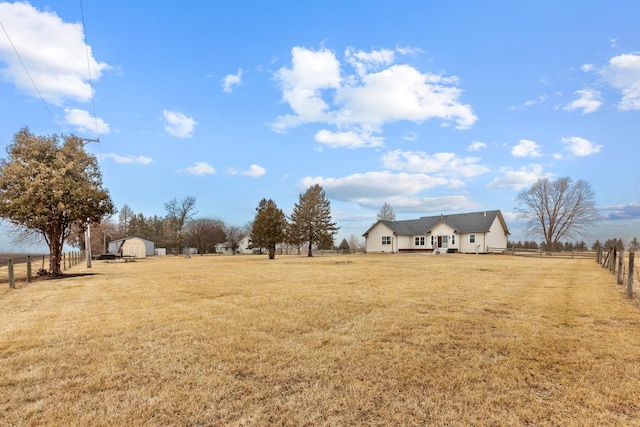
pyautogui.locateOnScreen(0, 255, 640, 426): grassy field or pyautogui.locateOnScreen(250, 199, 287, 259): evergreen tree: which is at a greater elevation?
pyautogui.locateOnScreen(250, 199, 287, 259): evergreen tree

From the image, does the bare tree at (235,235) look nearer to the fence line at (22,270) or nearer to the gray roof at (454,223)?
the gray roof at (454,223)

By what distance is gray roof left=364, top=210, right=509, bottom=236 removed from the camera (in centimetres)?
4225

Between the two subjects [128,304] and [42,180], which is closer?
[128,304]

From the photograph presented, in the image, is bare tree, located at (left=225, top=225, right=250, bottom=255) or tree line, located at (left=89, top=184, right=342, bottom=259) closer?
tree line, located at (left=89, top=184, right=342, bottom=259)

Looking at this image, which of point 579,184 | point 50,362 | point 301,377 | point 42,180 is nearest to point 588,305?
point 301,377

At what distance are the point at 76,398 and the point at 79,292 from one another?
984 cm

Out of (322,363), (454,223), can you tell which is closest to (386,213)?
(454,223)

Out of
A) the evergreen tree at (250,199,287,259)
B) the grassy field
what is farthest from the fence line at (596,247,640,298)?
the evergreen tree at (250,199,287,259)

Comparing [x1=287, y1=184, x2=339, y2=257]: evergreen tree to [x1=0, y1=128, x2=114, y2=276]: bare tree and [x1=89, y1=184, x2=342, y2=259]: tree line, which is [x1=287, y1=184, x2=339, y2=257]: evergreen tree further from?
[x1=0, y1=128, x2=114, y2=276]: bare tree

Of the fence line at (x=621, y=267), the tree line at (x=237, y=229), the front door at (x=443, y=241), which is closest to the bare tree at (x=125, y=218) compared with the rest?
the tree line at (x=237, y=229)

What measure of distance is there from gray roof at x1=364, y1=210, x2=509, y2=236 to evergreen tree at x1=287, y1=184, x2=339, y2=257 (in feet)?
26.5

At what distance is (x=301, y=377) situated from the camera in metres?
4.32

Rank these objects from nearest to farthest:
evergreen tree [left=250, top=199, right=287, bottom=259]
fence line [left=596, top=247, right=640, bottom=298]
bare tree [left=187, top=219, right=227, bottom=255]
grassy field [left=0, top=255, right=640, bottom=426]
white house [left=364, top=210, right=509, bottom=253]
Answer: grassy field [left=0, top=255, right=640, bottom=426], fence line [left=596, top=247, right=640, bottom=298], evergreen tree [left=250, top=199, right=287, bottom=259], white house [left=364, top=210, right=509, bottom=253], bare tree [left=187, top=219, right=227, bottom=255]

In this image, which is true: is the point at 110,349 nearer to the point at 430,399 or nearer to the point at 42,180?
the point at 430,399
